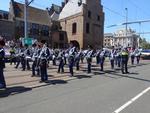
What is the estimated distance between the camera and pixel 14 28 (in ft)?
201

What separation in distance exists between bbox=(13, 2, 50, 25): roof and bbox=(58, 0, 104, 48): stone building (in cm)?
667

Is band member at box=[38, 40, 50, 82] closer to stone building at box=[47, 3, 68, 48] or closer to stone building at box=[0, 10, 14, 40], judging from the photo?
stone building at box=[0, 10, 14, 40]

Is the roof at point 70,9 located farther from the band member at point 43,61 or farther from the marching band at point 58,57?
the band member at point 43,61

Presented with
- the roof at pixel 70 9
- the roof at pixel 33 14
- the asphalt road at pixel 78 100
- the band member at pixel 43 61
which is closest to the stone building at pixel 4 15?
the roof at pixel 33 14

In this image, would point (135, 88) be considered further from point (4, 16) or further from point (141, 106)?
point (4, 16)

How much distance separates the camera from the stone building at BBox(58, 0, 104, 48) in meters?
74.1

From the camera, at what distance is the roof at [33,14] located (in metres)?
64.2

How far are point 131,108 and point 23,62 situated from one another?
1296 cm

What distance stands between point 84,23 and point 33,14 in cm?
1168

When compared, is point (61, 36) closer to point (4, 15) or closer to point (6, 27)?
point (4, 15)

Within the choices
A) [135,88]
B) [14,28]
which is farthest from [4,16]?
[135,88]

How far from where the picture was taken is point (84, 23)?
74.1 metres

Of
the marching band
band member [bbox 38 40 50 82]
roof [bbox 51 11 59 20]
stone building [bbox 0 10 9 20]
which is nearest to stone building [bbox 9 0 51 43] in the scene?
stone building [bbox 0 10 9 20]

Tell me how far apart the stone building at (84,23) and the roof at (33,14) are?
6.67m
